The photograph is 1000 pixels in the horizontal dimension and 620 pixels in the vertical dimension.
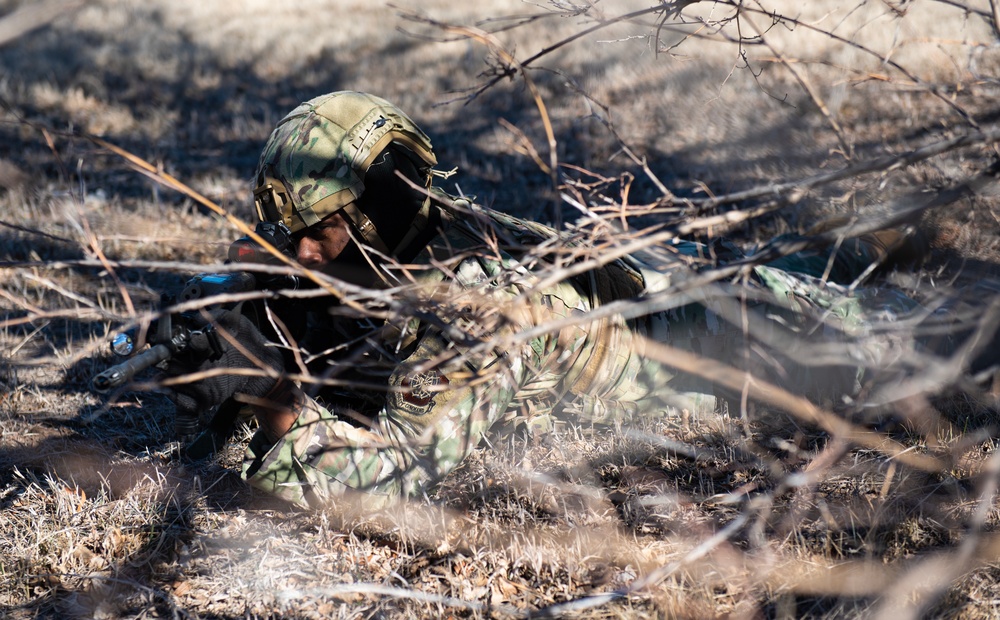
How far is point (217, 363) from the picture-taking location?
8.20 feet

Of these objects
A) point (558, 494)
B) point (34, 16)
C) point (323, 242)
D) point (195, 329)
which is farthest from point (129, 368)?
point (34, 16)

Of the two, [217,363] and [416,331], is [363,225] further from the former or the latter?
[217,363]

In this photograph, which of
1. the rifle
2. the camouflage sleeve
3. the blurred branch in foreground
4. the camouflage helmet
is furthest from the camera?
the camouflage helmet

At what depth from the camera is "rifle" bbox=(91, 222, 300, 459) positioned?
2.25 m

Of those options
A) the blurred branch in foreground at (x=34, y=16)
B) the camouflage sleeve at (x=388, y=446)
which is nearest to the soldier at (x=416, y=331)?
the camouflage sleeve at (x=388, y=446)

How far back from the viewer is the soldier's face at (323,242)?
109 inches

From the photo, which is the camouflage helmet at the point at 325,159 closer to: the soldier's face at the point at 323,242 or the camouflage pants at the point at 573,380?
the soldier's face at the point at 323,242

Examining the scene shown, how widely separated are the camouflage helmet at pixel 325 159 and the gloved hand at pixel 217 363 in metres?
0.42

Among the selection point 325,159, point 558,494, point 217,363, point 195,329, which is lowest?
point 558,494

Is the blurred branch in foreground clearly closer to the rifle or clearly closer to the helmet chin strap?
the rifle

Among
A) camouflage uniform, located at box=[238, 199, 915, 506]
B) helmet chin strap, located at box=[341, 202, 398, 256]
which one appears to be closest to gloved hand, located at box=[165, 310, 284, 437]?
camouflage uniform, located at box=[238, 199, 915, 506]

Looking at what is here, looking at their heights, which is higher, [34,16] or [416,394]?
[34,16]

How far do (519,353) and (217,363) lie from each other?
3.06ft

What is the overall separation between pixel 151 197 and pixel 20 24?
5.38 meters
